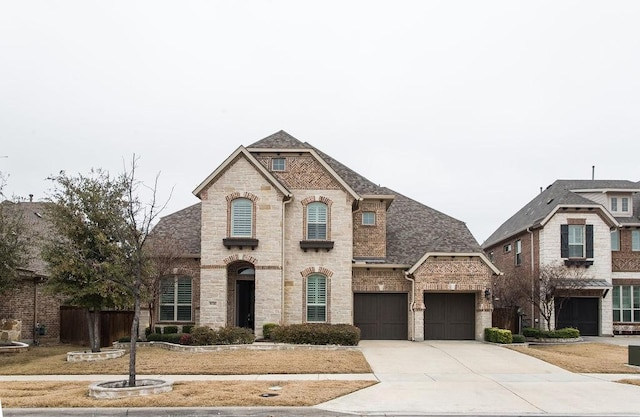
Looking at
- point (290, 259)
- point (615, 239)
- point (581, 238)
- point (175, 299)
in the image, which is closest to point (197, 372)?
point (290, 259)

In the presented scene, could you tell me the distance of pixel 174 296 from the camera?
30.3 m

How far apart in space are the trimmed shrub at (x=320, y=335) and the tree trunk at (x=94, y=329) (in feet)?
22.6

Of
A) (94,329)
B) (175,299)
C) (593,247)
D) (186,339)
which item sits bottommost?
(186,339)

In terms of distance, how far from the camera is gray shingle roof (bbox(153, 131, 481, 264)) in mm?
30828

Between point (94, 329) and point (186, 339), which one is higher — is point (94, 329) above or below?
above

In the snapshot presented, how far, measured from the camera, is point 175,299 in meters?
30.2

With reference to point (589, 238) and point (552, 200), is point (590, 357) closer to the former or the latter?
point (589, 238)

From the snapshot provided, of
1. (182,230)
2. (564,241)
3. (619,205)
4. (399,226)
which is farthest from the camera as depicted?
(619,205)

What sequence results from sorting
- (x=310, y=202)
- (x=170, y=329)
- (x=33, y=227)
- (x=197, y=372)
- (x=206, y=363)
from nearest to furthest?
1. (x=197, y=372)
2. (x=206, y=363)
3. (x=170, y=329)
4. (x=310, y=202)
5. (x=33, y=227)

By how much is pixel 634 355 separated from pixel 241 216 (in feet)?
51.8

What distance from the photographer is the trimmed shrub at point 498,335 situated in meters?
28.1

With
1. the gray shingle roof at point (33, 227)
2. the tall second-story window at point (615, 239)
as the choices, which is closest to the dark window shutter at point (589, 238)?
the tall second-story window at point (615, 239)

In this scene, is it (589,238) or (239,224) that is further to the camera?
(589,238)

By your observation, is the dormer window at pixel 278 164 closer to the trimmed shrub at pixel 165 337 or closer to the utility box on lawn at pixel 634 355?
the trimmed shrub at pixel 165 337
